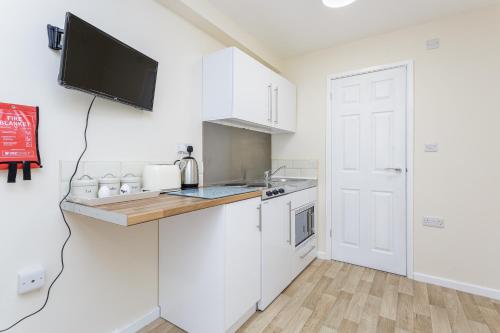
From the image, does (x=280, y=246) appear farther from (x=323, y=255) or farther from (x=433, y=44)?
(x=433, y=44)

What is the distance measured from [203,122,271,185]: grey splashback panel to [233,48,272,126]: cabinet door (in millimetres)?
367

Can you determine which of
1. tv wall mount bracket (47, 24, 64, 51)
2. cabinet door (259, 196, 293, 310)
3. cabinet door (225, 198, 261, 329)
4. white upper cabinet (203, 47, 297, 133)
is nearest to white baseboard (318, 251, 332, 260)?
cabinet door (259, 196, 293, 310)

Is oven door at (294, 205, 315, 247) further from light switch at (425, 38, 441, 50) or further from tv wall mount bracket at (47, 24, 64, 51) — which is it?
tv wall mount bracket at (47, 24, 64, 51)

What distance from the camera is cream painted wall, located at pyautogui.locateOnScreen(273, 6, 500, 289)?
83.4 inches

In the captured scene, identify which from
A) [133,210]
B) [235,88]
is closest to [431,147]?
[235,88]

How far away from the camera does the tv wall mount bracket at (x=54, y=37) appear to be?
49.1 inches

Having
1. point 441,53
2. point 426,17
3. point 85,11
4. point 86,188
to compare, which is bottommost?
point 86,188

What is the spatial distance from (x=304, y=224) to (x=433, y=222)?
1.21 metres

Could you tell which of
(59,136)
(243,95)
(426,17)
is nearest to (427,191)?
(426,17)

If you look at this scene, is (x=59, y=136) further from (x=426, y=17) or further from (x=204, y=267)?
(x=426, y=17)

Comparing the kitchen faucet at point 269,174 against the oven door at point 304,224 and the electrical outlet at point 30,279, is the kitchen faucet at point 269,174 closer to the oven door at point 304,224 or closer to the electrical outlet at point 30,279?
the oven door at point 304,224

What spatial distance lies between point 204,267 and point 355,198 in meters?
1.92

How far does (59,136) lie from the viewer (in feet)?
4.32

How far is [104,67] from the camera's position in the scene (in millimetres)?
1372
